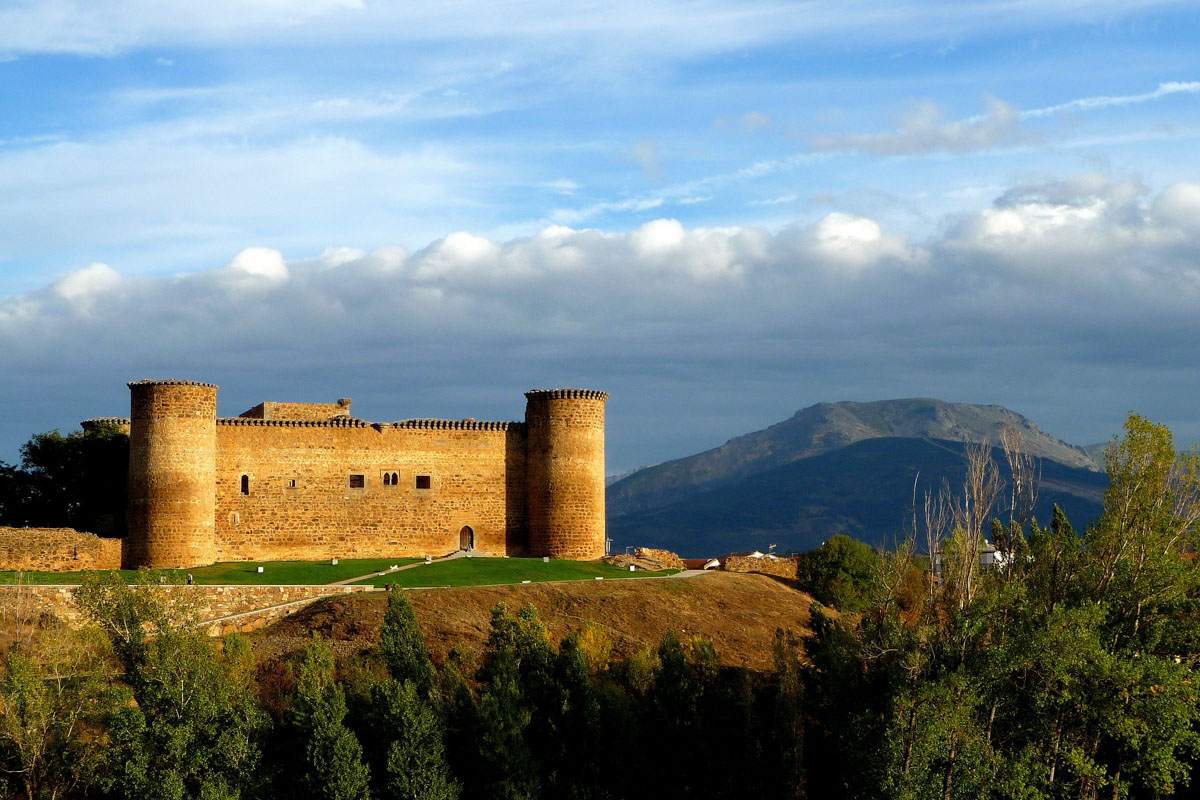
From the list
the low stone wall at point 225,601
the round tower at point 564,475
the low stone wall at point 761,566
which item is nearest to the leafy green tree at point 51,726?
the low stone wall at point 225,601

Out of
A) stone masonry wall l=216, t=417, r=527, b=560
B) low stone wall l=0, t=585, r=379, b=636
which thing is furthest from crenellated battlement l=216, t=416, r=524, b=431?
low stone wall l=0, t=585, r=379, b=636

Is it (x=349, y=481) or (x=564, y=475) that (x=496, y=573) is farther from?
(x=349, y=481)

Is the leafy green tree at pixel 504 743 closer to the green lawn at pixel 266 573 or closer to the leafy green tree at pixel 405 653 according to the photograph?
the leafy green tree at pixel 405 653

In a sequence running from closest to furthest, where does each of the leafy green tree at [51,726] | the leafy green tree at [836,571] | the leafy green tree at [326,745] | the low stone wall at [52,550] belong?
the leafy green tree at [51,726]
the leafy green tree at [326,745]
the low stone wall at [52,550]
the leafy green tree at [836,571]

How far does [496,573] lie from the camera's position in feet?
153

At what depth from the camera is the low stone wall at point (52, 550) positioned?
4375 centimetres

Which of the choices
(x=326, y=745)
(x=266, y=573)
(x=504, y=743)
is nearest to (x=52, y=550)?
(x=266, y=573)

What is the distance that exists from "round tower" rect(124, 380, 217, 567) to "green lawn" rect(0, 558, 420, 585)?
3.44 feet

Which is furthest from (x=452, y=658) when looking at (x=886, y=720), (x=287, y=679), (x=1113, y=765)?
(x=1113, y=765)

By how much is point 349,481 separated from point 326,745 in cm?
1971

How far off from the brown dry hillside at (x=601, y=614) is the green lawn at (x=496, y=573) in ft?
5.02

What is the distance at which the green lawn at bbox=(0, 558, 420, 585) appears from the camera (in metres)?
41.8

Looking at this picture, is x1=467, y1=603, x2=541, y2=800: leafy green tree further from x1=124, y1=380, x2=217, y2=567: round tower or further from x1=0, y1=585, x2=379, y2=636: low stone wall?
x1=124, y1=380, x2=217, y2=567: round tower

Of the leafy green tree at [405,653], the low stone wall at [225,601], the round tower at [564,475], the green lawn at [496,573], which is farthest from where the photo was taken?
the round tower at [564,475]
